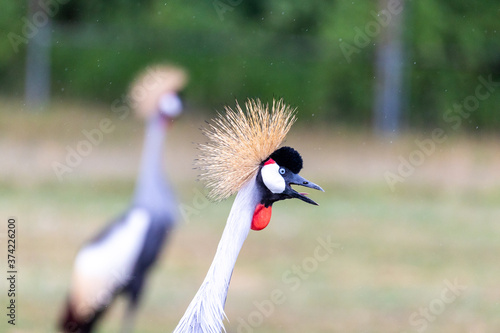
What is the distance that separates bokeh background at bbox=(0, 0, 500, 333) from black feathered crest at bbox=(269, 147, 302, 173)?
2238 millimetres

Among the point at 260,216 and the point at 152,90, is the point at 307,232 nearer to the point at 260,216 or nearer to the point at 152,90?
the point at 152,90

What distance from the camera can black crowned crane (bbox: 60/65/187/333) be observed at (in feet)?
12.5

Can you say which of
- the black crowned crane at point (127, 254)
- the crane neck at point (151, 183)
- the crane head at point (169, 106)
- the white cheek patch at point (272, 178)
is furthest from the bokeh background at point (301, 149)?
the white cheek patch at point (272, 178)

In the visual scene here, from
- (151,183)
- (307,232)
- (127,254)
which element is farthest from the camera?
(307,232)

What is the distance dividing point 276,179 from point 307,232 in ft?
15.9

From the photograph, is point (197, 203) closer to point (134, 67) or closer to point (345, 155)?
point (345, 155)

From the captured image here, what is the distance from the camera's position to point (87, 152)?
923 cm

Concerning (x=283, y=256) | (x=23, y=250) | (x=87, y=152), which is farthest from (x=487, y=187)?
(x=23, y=250)

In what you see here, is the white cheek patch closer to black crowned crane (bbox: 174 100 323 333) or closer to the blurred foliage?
black crowned crane (bbox: 174 100 323 333)

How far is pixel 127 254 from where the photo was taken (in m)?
3.87

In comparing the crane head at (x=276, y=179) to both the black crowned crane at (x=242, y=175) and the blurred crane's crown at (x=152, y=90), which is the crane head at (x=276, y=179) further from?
the blurred crane's crown at (x=152, y=90)

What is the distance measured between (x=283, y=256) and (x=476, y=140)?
5277 mm

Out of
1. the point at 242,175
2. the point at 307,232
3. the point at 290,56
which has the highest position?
the point at 242,175

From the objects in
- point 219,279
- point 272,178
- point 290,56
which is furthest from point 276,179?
point 290,56
